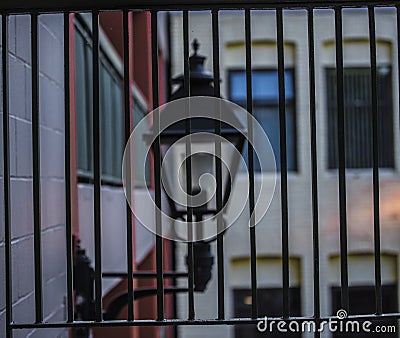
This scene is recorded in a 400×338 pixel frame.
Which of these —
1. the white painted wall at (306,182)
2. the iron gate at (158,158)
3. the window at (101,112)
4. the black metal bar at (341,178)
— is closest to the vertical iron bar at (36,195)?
the iron gate at (158,158)

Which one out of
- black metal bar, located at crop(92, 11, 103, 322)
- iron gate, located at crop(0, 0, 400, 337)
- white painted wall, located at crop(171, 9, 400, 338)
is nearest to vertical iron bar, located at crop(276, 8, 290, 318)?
iron gate, located at crop(0, 0, 400, 337)

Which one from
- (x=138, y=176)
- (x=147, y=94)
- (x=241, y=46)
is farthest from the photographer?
(x=241, y=46)

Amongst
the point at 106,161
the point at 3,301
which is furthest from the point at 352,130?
the point at 3,301

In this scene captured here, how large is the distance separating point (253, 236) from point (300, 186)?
24.1ft

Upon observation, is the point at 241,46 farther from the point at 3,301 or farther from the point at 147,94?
the point at 3,301

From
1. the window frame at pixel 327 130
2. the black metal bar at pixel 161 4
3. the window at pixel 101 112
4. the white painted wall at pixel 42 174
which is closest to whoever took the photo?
the black metal bar at pixel 161 4

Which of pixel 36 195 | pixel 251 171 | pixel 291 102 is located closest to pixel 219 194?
pixel 251 171

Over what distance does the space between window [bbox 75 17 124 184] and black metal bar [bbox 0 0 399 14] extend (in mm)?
1530

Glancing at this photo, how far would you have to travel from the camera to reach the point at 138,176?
5.39 m

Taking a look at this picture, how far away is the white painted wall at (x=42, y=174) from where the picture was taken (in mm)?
1671

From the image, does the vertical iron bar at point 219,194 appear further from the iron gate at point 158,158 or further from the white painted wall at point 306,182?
the white painted wall at point 306,182

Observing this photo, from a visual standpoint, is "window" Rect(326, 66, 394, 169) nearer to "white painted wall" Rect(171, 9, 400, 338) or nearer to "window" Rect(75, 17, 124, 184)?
"white painted wall" Rect(171, 9, 400, 338)

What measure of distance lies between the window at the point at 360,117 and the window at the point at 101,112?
453cm

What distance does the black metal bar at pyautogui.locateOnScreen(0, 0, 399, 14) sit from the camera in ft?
4.27
